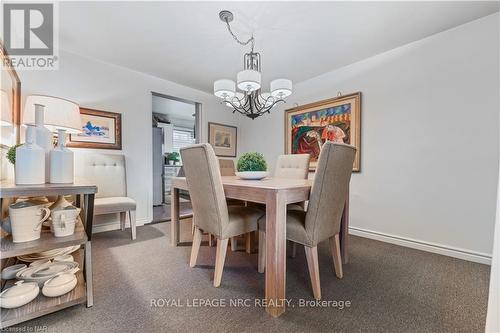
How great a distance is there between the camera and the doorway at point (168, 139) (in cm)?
427

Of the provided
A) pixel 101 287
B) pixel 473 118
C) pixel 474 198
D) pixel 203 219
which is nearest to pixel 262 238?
pixel 203 219

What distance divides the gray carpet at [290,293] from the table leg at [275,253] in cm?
8

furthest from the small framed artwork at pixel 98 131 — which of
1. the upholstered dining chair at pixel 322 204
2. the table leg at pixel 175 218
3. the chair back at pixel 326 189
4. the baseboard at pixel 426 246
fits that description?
the baseboard at pixel 426 246

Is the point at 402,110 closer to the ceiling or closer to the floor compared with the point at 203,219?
closer to the ceiling

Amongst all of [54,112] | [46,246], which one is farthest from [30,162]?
[54,112]

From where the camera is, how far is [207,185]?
145cm

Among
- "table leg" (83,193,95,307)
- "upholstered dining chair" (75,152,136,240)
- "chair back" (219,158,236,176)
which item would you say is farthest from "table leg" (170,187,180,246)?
"table leg" (83,193,95,307)

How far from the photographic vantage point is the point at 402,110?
2363mm

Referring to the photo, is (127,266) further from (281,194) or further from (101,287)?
(281,194)

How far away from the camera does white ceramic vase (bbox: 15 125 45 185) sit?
42.9 inches

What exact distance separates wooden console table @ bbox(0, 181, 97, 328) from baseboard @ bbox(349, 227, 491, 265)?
2784 millimetres

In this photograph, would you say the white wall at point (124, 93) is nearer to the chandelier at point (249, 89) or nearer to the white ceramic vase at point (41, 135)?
the white ceramic vase at point (41, 135)

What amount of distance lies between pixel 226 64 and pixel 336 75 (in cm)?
153

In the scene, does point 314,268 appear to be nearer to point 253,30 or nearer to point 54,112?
point 253,30
